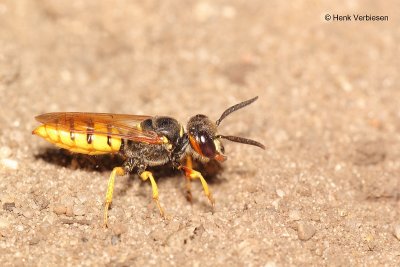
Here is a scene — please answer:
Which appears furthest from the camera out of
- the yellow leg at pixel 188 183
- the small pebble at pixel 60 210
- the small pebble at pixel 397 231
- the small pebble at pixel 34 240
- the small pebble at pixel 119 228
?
the yellow leg at pixel 188 183

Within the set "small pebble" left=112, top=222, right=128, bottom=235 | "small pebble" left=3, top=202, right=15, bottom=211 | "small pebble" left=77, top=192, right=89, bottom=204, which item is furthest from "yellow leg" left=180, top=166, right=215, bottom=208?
"small pebble" left=3, top=202, right=15, bottom=211

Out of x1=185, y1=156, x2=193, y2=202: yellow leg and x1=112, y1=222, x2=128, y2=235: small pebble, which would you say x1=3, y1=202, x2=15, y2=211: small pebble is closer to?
x1=112, y1=222, x2=128, y2=235: small pebble

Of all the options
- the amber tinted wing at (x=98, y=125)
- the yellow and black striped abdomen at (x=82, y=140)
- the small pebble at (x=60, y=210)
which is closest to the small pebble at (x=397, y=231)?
the amber tinted wing at (x=98, y=125)

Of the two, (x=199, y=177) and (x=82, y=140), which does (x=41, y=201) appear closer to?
(x=82, y=140)

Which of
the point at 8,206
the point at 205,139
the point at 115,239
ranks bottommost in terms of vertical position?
the point at 115,239

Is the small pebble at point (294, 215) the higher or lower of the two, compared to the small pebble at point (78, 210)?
lower

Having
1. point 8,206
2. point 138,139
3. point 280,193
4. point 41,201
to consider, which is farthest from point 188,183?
point 8,206

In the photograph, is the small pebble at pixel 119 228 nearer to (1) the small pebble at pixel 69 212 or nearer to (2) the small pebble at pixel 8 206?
(1) the small pebble at pixel 69 212
